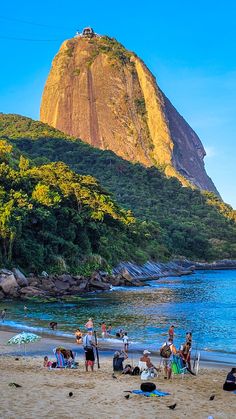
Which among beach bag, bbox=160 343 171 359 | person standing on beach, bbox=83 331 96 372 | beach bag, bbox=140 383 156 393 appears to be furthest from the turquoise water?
beach bag, bbox=140 383 156 393

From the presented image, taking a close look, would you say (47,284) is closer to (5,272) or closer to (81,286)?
(81,286)

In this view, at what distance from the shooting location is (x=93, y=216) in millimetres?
87375

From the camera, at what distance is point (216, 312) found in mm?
49500

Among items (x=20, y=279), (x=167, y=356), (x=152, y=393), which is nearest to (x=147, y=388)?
(x=152, y=393)

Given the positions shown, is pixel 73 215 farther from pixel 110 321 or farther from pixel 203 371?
pixel 203 371

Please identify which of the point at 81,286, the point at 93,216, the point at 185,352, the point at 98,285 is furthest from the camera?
the point at 93,216

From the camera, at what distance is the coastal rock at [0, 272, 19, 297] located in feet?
176

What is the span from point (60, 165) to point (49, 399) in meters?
87.8

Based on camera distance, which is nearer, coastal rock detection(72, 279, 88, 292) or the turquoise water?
the turquoise water

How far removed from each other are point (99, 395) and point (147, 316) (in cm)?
2804

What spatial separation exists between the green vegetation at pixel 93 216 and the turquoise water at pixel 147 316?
47.0 feet

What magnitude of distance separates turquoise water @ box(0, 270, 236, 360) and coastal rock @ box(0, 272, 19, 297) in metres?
4.25

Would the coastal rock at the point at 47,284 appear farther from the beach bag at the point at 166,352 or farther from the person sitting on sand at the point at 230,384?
the person sitting on sand at the point at 230,384

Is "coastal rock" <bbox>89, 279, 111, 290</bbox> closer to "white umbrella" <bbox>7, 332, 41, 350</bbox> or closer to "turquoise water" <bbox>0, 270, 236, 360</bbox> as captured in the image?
"turquoise water" <bbox>0, 270, 236, 360</bbox>
